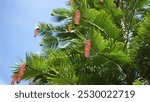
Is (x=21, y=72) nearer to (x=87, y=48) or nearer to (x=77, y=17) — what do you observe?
(x=87, y=48)

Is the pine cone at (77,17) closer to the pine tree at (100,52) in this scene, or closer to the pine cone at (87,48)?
the pine tree at (100,52)

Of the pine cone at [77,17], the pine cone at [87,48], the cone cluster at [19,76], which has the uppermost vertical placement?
the pine cone at [77,17]

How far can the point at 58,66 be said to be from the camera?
6039 millimetres

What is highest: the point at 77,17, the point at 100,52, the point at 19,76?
the point at 77,17

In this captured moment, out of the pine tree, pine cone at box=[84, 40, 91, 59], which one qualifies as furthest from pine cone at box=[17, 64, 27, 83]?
pine cone at box=[84, 40, 91, 59]

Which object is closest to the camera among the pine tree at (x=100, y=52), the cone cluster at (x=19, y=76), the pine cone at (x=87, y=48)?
the pine cone at (x=87, y=48)

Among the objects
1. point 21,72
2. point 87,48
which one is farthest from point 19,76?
point 87,48

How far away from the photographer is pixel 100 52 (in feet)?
18.5

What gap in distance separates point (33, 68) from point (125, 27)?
5.06 ft

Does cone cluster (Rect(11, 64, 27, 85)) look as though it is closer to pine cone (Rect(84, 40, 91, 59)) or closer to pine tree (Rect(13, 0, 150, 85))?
pine tree (Rect(13, 0, 150, 85))

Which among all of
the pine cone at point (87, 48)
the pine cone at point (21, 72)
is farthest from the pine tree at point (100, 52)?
the pine cone at point (21, 72)

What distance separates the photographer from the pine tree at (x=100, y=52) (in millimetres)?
5738

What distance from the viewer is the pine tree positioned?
18.8 ft

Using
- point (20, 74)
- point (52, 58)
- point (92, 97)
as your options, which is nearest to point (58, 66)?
point (52, 58)
